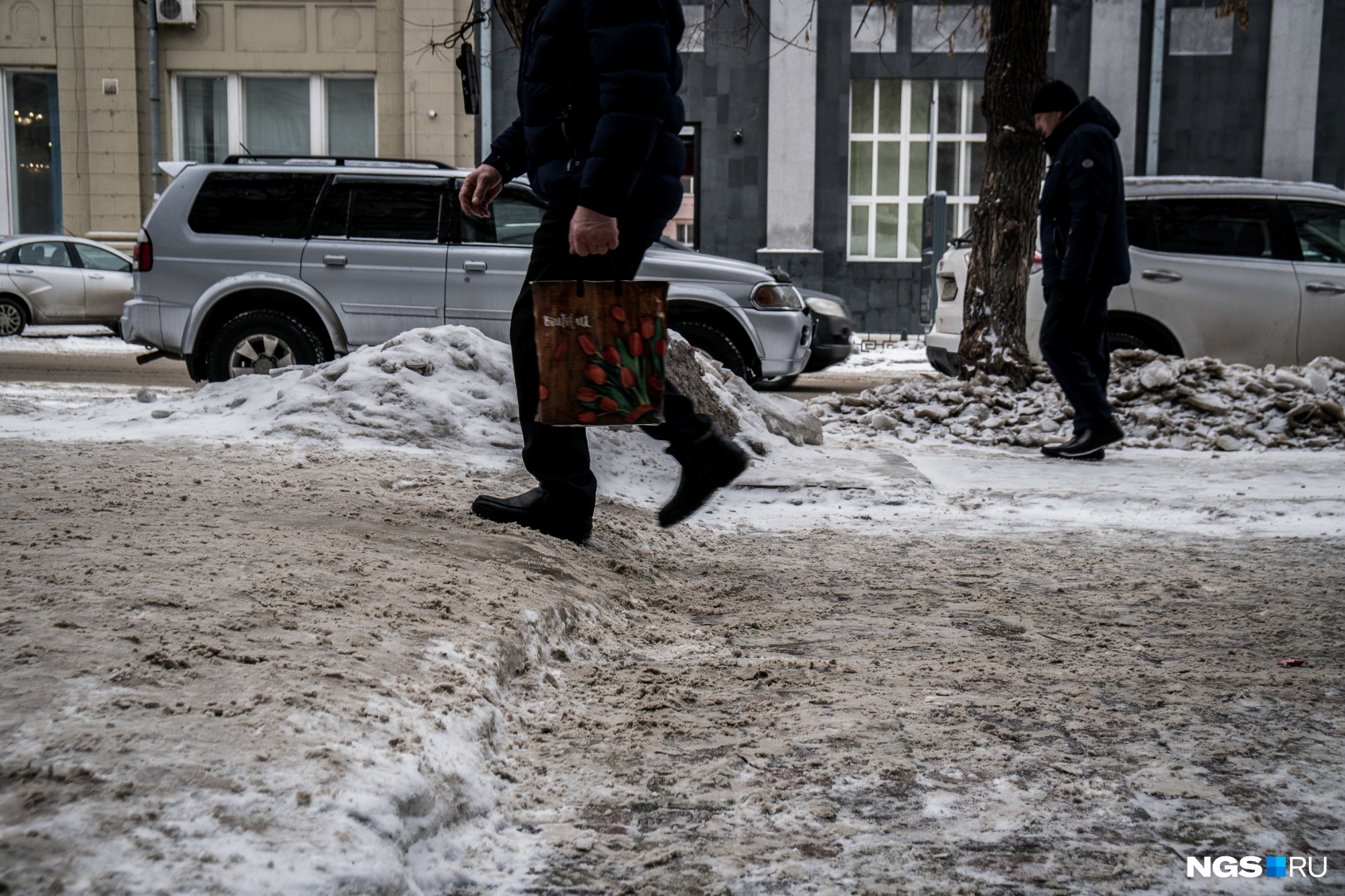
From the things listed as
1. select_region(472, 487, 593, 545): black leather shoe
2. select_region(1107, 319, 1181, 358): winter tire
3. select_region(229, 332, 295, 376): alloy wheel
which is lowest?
select_region(472, 487, 593, 545): black leather shoe

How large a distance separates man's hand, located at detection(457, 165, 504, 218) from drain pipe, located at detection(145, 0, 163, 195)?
1720 cm

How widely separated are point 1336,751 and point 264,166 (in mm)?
A: 8335

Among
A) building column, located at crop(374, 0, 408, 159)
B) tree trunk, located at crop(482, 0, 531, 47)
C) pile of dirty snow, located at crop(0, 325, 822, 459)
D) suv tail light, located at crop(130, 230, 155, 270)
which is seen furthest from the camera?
building column, located at crop(374, 0, 408, 159)

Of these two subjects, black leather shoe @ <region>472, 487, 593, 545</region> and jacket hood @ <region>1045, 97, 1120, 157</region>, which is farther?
jacket hood @ <region>1045, 97, 1120, 157</region>

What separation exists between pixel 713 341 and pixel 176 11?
47.1ft

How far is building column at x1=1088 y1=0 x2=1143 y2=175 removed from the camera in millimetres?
18812

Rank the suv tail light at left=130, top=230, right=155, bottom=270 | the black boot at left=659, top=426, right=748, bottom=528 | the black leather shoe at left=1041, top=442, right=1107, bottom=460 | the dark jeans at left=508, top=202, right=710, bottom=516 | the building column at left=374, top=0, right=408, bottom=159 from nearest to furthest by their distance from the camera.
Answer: the dark jeans at left=508, top=202, right=710, bottom=516
the black boot at left=659, top=426, right=748, bottom=528
the black leather shoe at left=1041, top=442, right=1107, bottom=460
the suv tail light at left=130, top=230, right=155, bottom=270
the building column at left=374, top=0, right=408, bottom=159

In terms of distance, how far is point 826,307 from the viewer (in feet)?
39.4

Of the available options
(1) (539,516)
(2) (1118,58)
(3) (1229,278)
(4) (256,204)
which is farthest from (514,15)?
(2) (1118,58)

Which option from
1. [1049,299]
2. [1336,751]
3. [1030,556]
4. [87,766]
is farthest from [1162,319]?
[87,766]

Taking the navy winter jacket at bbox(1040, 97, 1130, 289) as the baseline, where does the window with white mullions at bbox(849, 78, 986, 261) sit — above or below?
above

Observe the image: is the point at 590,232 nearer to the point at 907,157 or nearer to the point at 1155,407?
the point at 1155,407

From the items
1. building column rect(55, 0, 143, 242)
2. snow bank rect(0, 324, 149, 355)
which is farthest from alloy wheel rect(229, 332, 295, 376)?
building column rect(55, 0, 143, 242)

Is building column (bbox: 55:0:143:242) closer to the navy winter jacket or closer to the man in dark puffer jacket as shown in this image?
the navy winter jacket
